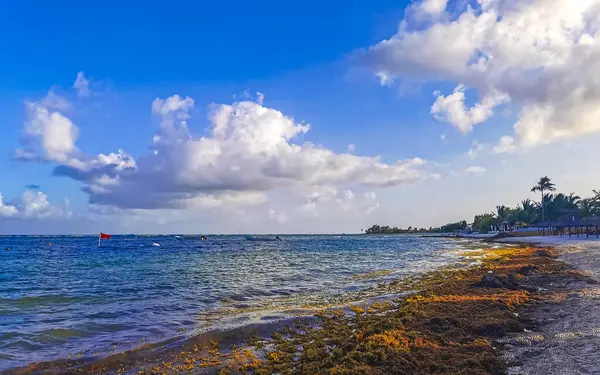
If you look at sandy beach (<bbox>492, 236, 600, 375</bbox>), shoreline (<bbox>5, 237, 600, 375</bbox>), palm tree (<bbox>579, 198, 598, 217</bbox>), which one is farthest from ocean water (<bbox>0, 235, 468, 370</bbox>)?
palm tree (<bbox>579, 198, 598, 217</bbox>)

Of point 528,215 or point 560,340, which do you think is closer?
point 560,340

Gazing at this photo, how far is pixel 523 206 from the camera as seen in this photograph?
154 meters

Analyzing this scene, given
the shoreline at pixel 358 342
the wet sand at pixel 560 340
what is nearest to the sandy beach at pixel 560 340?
the wet sand at pixel 560 340

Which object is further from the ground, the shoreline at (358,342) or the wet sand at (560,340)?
the wet sand at (560,340)

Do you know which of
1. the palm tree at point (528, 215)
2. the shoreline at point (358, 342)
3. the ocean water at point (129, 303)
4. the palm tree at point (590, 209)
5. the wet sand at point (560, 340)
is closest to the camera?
the wet sand at point (560, 340)

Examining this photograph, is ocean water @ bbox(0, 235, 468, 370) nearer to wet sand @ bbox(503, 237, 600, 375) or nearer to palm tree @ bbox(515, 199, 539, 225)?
wet sand @ bbox(503, 237, 600, 375)

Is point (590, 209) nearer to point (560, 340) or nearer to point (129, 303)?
point (560, 340)

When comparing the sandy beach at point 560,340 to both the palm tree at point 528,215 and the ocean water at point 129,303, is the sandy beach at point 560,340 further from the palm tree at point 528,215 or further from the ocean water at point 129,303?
the palm tree at point 528,215

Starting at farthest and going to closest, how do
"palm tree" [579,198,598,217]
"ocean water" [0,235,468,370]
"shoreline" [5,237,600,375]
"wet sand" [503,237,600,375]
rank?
"palm tree" [579,198,598,217], "ocean water" [0,235,468,370], "shoreline" [5,237,600,375], "wet sand" [503,237,600,375]

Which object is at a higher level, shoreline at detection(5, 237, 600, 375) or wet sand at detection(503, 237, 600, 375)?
wet sand at detection(503, 237, 600, 375)

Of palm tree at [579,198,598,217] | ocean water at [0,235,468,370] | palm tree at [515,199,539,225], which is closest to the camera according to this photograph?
ocean water at [0,235,468,370]

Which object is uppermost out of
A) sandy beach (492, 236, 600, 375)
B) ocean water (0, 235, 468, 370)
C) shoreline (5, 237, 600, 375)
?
sandy beach (492, 236, 600, 375)

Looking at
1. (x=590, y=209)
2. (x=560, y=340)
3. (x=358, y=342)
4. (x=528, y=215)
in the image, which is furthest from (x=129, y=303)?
(x=528, y=215)

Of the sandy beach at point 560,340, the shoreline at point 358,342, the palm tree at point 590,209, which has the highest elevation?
the palm tree at point 590,209
